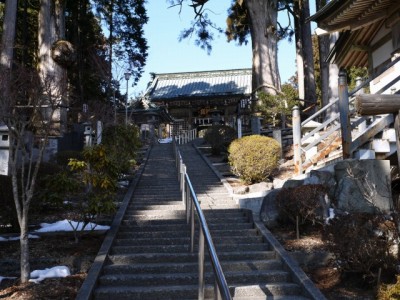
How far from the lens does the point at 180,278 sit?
5.66 m

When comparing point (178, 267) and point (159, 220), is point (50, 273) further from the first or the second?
point (159, 220)

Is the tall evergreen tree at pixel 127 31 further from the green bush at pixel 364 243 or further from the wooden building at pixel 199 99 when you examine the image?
the green bush at pixel 364 243

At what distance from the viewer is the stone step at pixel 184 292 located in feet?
17.3

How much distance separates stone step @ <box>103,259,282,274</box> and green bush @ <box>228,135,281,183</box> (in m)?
5.07

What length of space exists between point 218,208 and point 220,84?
1196 inches

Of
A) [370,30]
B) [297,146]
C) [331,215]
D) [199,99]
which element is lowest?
[331,215]

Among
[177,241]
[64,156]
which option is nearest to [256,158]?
[177,241]

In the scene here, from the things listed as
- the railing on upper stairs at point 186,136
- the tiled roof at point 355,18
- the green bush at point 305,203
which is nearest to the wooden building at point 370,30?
the tiled roof at point 355,18

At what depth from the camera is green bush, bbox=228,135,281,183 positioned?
1112 cm

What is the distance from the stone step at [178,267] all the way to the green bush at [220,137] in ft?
39.9

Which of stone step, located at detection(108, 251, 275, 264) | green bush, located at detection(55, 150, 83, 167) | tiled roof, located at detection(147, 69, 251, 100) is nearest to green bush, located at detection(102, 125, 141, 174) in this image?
green bush, located at detection(55, 150, 83, 167)

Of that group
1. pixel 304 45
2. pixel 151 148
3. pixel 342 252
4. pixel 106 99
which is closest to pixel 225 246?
pixel 342 252

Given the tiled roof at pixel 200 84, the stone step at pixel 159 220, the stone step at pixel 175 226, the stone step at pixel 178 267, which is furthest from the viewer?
the tiled roof at pixel 200 84

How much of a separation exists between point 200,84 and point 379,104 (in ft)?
115
